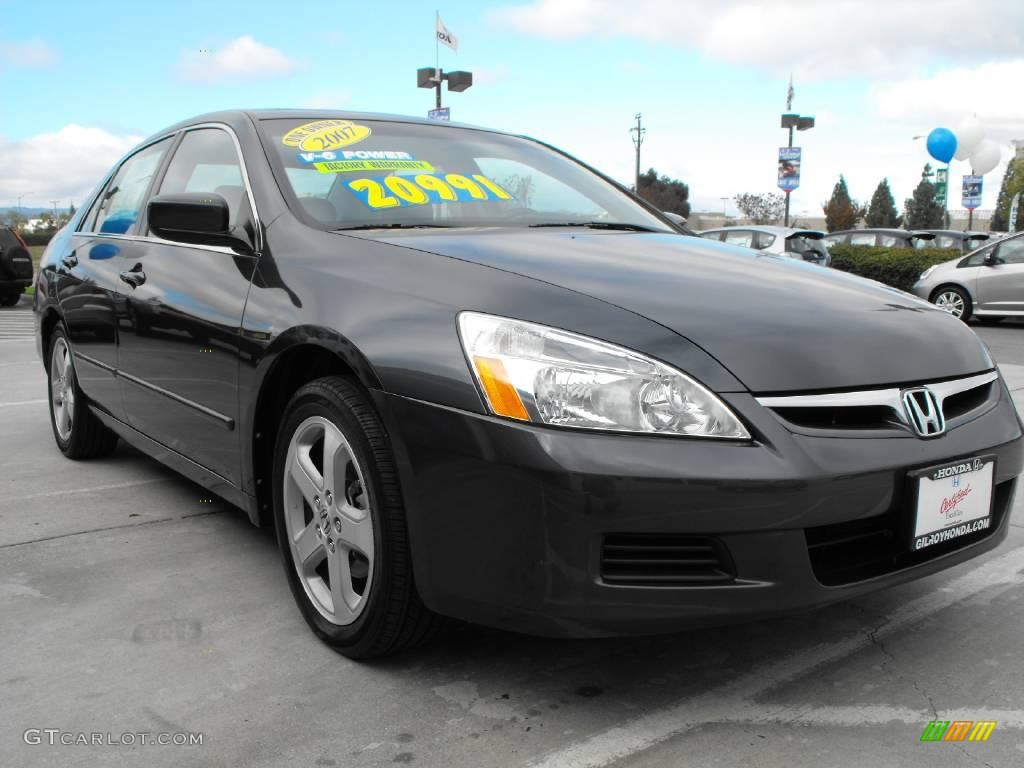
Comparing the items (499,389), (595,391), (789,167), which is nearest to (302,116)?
(499,389)

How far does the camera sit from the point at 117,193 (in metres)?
4.35

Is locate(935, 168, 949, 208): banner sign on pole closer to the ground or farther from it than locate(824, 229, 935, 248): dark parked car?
farther from it

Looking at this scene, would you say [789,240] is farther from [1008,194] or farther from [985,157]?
[1008,194]

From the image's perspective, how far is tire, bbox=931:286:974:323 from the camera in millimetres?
13102

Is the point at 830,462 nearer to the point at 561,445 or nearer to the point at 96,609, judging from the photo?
the point at 561,445

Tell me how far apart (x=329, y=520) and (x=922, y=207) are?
10651cm

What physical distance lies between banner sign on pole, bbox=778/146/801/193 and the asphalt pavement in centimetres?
3541

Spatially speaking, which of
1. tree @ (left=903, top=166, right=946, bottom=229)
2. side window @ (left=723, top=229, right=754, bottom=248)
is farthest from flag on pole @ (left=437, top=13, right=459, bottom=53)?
tree @ (left=903, top=166, right=946, bottom=229)

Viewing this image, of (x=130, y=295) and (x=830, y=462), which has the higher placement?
(x=130, y=295)

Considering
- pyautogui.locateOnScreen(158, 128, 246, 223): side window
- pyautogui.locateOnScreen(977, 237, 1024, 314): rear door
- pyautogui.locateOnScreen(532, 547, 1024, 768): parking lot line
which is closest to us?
pyautogui.locateOnScreen(532, 547, 1024, 768): parking lot line

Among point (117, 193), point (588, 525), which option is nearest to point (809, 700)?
point (588, 525)

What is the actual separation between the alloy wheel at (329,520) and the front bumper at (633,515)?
27 cm

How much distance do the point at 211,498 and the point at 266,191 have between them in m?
1.58

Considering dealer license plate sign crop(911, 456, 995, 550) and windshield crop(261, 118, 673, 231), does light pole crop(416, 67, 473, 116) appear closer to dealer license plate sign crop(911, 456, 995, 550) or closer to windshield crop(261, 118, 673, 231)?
windshield crop(261, 118, 673, 231)
